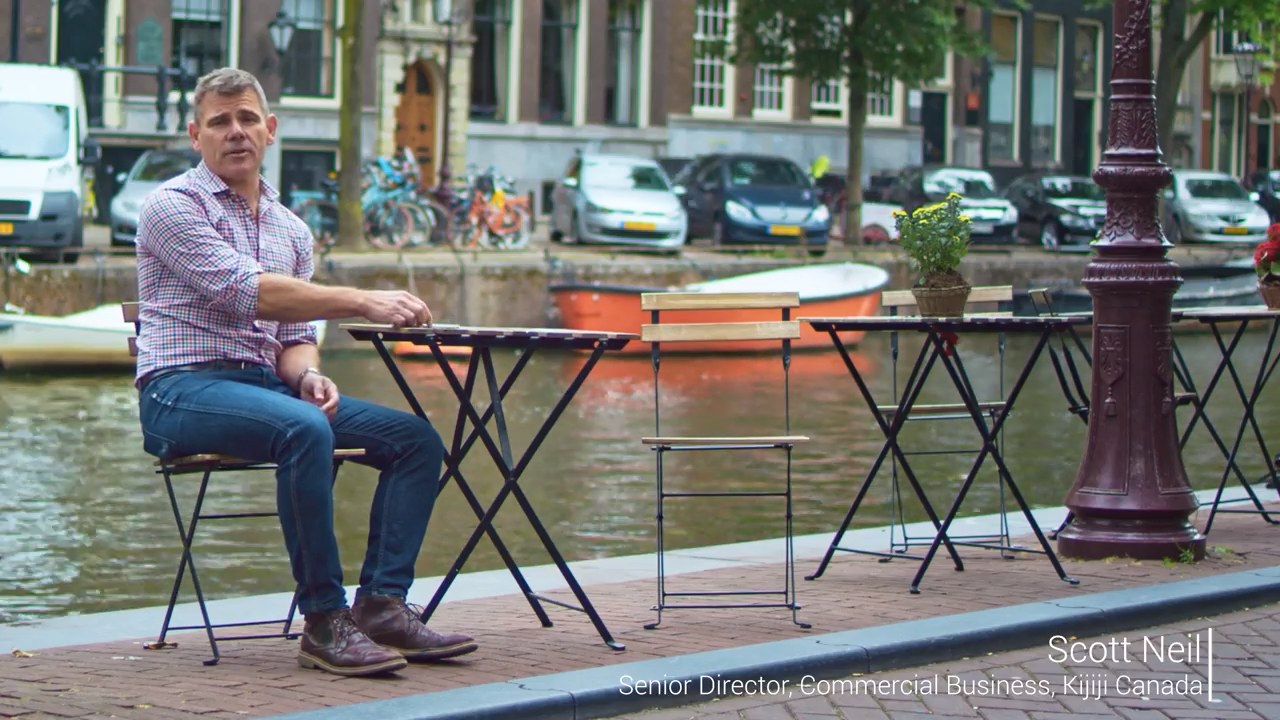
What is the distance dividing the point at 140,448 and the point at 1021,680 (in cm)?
819

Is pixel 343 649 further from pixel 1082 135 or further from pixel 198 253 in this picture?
pixel 1082 135

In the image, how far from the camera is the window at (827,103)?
40.8 metres

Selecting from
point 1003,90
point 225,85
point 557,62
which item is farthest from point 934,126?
point 225,85

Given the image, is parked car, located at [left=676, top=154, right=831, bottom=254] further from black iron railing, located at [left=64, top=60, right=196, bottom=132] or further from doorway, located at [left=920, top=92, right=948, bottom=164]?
doorway, located at [left=920, top=92, right=948, bottom=164]

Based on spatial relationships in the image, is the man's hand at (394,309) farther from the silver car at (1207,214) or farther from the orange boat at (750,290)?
the silver car at (1207,214)

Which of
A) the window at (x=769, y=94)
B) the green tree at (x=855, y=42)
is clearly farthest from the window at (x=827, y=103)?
the green tree at (x=855, y=42)

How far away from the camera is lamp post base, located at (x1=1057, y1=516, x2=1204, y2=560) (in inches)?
279

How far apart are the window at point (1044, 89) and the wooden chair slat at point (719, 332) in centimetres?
4042

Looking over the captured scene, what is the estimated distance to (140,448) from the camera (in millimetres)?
12242

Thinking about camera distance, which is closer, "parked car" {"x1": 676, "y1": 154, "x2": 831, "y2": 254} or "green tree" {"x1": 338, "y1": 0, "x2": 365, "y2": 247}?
"green tree" {"x1": 338, "y1": 0, "x2": 365, "y2": 247}

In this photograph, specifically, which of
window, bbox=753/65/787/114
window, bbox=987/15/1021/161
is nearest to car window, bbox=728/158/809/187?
window, bbox=753/65/787/114

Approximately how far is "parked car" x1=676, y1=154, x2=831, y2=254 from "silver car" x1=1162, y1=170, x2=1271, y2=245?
704cm

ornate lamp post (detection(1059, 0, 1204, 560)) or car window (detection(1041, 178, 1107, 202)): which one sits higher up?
car window (detection(1041, 178, 1107, 202))

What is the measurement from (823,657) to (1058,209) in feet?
86.2
